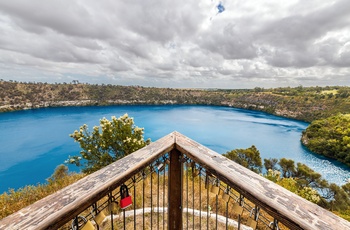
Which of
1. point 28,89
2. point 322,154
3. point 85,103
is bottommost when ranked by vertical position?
point 322,154

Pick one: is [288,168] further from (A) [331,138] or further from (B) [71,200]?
(B) [71,200]

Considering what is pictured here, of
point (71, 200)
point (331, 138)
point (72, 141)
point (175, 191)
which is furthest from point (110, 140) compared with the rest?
point (331, 138)

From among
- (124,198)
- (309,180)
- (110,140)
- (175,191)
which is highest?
(124,198)

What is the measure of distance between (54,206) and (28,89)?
8936 centimetres

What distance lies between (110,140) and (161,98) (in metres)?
85.4

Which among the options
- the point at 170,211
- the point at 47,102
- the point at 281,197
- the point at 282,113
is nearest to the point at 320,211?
the point at 281,197

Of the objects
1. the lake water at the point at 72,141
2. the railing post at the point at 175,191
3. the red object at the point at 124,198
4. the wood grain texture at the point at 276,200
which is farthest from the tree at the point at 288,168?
the red object at the point at 124,198

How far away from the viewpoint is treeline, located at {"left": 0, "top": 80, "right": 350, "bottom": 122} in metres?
62.8

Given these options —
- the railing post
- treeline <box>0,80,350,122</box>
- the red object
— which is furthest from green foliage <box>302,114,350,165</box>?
the red object

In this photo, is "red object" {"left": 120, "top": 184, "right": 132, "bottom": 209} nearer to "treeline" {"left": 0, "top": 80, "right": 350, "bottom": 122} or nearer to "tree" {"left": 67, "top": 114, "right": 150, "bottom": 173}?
"tree" {"left": 67, "top": 114, "right": 150, "bottom": 173}

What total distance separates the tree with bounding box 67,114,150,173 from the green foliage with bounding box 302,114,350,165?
118 ft

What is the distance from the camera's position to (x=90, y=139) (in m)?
9.91

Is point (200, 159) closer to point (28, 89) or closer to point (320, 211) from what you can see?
point (320, 211)

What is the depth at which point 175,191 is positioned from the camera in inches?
52.0
